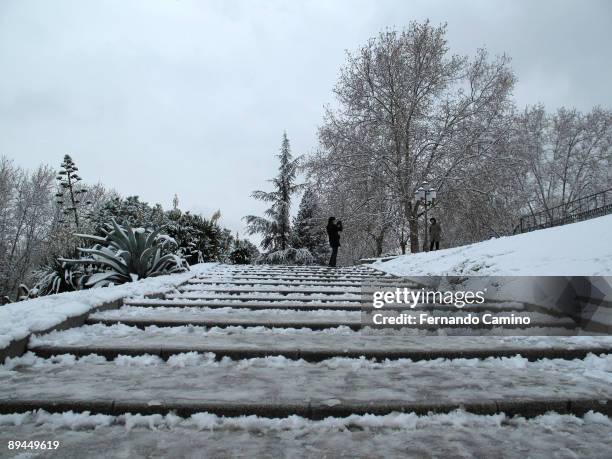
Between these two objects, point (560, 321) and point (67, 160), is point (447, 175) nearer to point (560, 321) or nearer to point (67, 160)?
point (560, 321)

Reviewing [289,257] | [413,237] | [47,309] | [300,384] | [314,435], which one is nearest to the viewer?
[314,435]

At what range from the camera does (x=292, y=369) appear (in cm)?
216

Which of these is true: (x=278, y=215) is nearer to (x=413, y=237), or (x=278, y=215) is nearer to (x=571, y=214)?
(x=413, y=237)

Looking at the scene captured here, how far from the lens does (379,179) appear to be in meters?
18.8

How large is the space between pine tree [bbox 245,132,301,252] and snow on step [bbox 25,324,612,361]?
2092cm

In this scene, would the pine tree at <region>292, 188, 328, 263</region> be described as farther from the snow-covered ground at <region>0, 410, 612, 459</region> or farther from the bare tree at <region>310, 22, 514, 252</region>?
the snow-covered ground at <region>0, 410, 612, 459</region>

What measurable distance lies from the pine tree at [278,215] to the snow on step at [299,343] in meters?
20.9

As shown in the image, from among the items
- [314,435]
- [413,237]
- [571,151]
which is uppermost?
[571,151]

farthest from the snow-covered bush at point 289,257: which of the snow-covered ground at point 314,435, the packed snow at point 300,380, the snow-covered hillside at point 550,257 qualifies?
the snow-covered ground at point 314,435

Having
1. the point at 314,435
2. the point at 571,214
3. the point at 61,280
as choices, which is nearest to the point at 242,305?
the point at 314,435

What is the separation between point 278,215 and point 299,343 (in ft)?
70.1

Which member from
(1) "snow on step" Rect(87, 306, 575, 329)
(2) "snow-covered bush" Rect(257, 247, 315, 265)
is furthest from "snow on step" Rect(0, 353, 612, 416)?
(2) "snow-covered bush" Rect(257, 247, 315, 265)

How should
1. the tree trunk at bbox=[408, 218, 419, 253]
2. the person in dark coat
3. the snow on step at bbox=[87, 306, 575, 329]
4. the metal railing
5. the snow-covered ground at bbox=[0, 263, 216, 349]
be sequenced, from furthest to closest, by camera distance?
the metal railing < the tree trunk at bbox=[408, 218, 419, 253] < the person in dark coat < the snow on step at bbox=[87, 306, 575, 329] < the snow-covered ground at bbox=[0, 263, 216, 349]

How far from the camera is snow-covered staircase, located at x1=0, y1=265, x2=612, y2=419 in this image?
1.65 m
